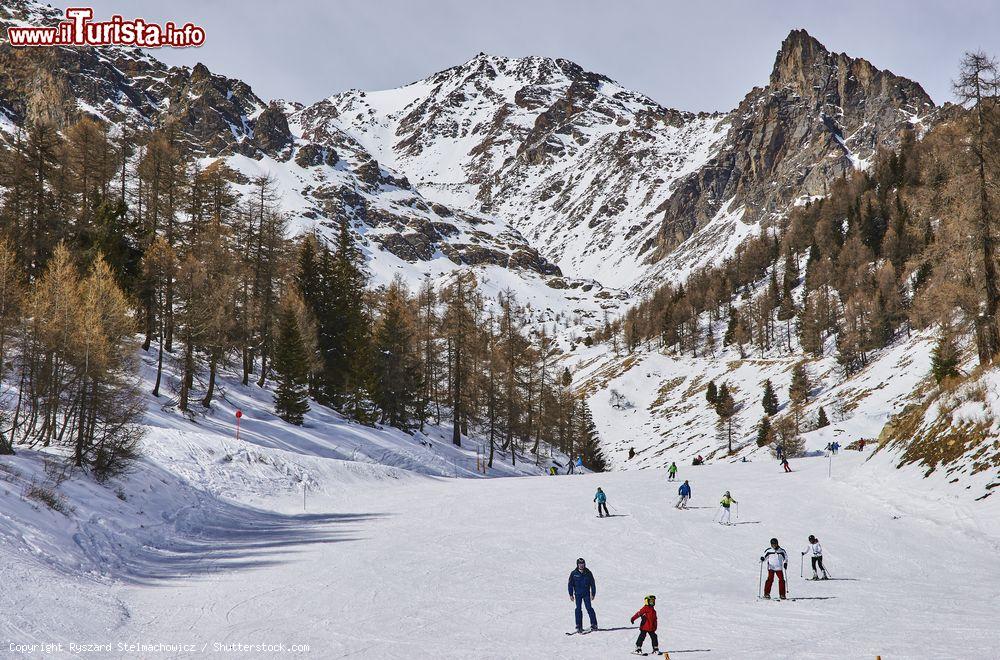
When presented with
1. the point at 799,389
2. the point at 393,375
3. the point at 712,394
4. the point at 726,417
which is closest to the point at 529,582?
the point at 393,375

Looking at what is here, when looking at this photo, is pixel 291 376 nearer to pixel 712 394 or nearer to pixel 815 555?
pixel 815 555

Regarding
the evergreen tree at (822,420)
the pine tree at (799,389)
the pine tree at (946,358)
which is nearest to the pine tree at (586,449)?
the pine tree at (799,389)

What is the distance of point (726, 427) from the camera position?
80.8 m

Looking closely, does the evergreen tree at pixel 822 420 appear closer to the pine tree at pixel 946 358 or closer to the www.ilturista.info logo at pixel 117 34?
the pine tree at pixel 946 358

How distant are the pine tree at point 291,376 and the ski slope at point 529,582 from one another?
35.9 ft

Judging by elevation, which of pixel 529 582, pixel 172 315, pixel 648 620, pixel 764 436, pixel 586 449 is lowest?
pixel 586 449

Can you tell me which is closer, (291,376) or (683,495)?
(683,495)

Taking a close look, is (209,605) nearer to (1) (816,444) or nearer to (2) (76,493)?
(2) (76,493)

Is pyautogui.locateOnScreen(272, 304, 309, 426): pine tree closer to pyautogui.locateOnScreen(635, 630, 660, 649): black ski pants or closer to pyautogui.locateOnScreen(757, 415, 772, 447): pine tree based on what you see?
pyautogui.locateOnScreen(635, 630, 660, 649): black ski pants

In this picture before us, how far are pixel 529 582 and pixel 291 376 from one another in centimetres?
2702

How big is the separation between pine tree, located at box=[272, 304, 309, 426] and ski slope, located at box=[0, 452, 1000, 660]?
10.9 metres

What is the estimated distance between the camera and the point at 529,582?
17875 millimetres

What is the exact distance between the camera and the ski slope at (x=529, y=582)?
12.6 meters

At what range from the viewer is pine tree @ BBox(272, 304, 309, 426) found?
40.9 m
